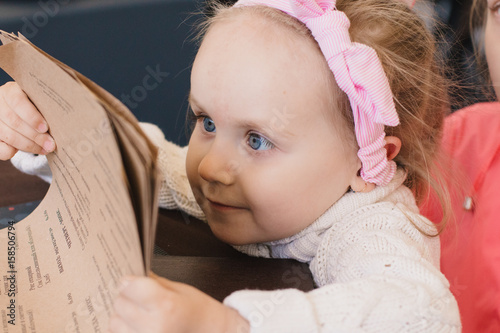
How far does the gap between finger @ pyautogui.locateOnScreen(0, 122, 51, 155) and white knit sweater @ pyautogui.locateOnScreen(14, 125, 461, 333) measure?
291mm

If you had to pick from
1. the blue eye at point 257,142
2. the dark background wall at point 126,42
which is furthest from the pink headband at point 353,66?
the dark background wall at point 126,42

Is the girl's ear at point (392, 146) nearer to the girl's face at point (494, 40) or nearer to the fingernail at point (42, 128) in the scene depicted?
the girl's face at point (494, 40)

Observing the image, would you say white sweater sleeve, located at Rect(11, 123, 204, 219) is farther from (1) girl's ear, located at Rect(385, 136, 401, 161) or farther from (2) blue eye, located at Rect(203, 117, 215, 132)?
(1) girl's ear, located at Rect(385, 136, 401, 161)

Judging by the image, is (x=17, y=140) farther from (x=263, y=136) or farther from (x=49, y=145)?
(x=263, y=136)

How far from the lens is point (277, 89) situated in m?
0.61

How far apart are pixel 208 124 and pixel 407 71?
0.28 m

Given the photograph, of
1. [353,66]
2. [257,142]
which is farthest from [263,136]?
[353,66]

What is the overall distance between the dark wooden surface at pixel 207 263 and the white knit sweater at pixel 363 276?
4cm

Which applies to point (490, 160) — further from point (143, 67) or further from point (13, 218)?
point (143, 67)

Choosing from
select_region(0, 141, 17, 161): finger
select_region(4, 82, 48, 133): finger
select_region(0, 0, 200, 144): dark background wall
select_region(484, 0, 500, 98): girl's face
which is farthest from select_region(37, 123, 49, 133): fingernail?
select_region(0, 0, 200, 144): dark background wall

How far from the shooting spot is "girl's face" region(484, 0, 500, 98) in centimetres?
90

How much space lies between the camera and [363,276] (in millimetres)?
538

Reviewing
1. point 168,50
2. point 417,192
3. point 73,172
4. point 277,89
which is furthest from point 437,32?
point 168,50

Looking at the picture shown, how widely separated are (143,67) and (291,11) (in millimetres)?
1144
